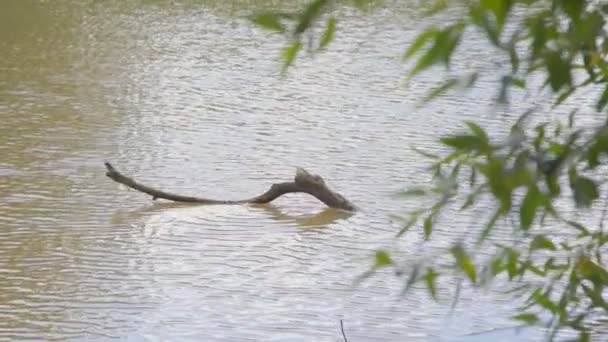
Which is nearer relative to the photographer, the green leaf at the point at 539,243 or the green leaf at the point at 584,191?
the green leaf at the point at 584,191

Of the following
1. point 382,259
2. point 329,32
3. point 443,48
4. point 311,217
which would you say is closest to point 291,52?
point 329,32

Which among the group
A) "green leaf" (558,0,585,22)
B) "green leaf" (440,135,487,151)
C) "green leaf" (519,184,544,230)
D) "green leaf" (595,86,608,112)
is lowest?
"green leaf" (519,184,544,230)

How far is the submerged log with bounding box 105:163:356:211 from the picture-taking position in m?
6.48

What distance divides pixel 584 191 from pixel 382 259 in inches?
10.5

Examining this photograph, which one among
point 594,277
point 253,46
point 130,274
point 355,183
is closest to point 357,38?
point 253,46

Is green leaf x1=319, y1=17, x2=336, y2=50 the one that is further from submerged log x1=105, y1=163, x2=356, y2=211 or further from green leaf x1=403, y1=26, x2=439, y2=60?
submerged log x1=105, y1=163, x2=356, y2=211

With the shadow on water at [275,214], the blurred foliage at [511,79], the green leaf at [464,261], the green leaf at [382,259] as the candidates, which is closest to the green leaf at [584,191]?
the blurred foliage at [511,79]

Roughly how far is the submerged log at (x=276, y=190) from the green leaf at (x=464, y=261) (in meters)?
4.99

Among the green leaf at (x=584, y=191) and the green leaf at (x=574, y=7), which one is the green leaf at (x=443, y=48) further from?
the green leaf at (x=584, y=191)

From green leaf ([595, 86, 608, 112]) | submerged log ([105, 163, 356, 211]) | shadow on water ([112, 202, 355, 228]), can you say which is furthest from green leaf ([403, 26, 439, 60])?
submerged log ([105, 163, 356, 211])

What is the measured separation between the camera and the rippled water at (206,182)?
16.4 feet

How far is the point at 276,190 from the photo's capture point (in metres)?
6.52

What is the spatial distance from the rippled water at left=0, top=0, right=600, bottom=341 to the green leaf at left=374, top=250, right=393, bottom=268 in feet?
0.80

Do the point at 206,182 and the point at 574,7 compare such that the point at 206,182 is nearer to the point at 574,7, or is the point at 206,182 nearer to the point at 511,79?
the point at 511,79
